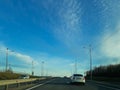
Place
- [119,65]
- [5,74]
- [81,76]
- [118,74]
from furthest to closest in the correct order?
[119,65], [118,74], [5,74], [81,76]

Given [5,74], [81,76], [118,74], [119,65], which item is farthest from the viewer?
[119,65]

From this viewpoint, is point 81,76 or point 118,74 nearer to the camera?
point 81,76

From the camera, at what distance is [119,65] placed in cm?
9112

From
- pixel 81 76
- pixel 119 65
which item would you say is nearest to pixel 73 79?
pixel 81 76

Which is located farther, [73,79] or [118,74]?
[118,74]

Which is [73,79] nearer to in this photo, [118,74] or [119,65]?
[118,74]

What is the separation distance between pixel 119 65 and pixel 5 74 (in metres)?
35.7

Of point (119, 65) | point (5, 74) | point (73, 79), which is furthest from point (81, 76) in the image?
point (119, 65)

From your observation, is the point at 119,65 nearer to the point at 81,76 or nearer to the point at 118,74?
the point at 118,74

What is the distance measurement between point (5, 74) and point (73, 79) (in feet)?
110

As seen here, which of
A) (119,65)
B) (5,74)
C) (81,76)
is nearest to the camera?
(81,76)

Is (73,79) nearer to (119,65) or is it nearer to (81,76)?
(81,76)

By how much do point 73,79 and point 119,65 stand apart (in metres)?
49.2

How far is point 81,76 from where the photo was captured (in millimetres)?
44281
